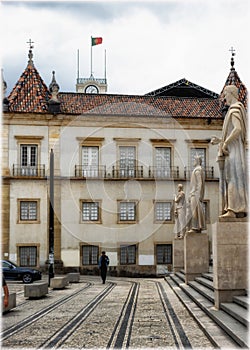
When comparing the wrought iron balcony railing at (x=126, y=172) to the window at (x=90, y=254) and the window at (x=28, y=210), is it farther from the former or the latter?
the window at (x=28, y=210)

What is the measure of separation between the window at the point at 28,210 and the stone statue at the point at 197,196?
18.4 m

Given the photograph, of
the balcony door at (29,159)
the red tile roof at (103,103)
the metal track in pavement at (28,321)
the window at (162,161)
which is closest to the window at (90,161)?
the red tile roof at (103,103)

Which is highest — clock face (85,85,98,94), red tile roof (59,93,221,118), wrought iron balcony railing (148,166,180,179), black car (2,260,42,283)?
clock face (85,85,98,94)

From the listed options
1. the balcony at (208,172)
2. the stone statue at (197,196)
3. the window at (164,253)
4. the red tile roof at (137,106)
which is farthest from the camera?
the red tile roof at (137,106)

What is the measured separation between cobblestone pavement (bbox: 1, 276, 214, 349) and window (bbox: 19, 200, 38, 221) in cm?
1927

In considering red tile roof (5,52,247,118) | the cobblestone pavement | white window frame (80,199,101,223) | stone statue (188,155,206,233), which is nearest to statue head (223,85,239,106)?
the cobblestone pavement

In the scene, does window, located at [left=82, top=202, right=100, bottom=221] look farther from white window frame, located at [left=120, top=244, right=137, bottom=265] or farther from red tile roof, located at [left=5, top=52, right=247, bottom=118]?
red tile roof, located at [left=5, top=52, right=247, bottom=118]

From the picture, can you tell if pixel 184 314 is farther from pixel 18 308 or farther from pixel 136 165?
pixel 136 165

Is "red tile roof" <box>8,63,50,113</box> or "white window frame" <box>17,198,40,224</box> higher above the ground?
"red tile roof" <box>8,63,50,113</box>

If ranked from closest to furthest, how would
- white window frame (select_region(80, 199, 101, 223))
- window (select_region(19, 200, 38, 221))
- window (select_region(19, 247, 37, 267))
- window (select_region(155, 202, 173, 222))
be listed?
window (select_region(19, 247, 37, 267)), window (select_region(19, 200, 38, 221)), white window frame (select_region(80, 199, 101, 223)), window (select_region(155, 202, 173, 222))

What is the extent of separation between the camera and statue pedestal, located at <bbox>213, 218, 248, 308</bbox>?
10297 millimetres

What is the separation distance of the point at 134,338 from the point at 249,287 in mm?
2335

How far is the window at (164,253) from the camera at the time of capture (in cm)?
3538

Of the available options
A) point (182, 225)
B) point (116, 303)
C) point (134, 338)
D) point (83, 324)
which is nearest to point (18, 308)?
point (116, 303)
